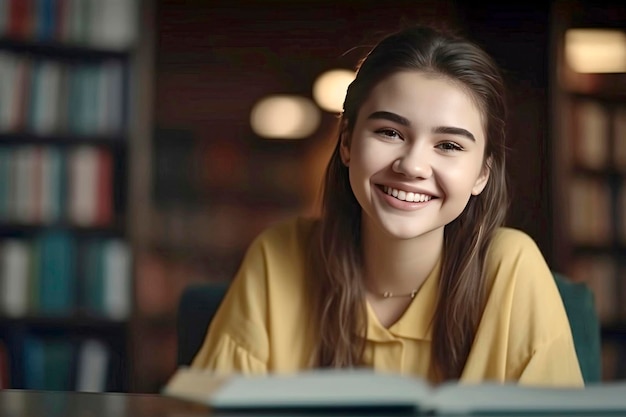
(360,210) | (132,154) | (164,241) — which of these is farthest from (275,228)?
(164,241)

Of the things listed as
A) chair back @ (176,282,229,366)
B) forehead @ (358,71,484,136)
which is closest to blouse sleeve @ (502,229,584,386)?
forehead @ (358,71,484,136)

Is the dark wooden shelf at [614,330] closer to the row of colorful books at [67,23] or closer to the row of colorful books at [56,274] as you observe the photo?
the row of colorful books at [56,274]

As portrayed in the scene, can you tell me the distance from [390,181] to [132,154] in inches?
81.6

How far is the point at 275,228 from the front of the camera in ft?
4.75

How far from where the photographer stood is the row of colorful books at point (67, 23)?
3.17 meters

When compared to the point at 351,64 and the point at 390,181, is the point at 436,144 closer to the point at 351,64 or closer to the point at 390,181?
the point at 390,181

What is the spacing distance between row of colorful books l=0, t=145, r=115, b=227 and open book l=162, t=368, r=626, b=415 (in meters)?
2.55

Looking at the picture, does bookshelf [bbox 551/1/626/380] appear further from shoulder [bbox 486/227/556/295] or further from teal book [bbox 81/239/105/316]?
shoulder [bbox 486/227/556/295]

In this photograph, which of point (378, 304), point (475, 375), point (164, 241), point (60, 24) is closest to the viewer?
point (475, 375)

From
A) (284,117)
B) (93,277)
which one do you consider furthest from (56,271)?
(284,117)

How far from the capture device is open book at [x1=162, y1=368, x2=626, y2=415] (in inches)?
27.0

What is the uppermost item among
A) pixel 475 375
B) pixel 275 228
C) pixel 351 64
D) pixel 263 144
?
pixel 351 64

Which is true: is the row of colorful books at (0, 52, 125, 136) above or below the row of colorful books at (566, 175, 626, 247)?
above

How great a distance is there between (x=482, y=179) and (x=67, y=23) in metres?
2.18
